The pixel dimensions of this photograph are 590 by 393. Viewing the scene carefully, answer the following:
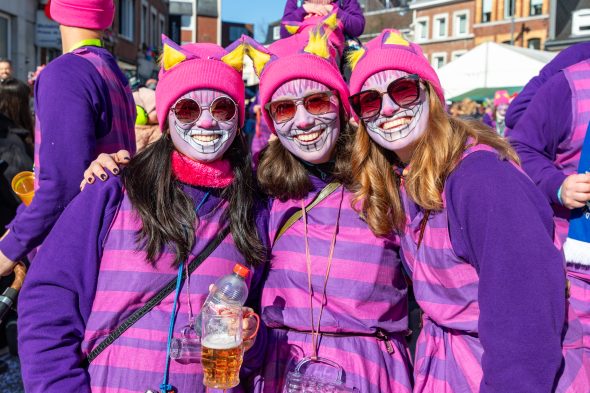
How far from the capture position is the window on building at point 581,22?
14.8 meters

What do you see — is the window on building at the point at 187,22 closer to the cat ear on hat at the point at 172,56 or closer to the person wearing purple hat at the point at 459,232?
the cat ear on hat at the point at 172,56

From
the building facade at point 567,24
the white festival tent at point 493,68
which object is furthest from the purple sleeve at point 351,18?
the white festival tent at point 493,68

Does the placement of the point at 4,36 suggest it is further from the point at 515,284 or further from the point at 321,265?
the point at 515,284

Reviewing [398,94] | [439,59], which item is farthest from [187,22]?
[398,94]

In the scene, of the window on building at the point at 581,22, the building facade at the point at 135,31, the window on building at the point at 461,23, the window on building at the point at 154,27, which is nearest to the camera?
the window on building at the point at 581,22

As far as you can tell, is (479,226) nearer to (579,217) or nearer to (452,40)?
(579,217)

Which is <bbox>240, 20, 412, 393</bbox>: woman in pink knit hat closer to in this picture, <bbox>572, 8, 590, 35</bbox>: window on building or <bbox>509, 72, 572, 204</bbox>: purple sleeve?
<bbox>509, 72, 572, 204</bbox>: purple sleeve

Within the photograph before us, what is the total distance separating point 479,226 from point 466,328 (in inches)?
15.1

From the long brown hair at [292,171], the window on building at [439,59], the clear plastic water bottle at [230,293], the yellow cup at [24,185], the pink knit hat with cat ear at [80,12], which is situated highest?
the window on building at [439,59]

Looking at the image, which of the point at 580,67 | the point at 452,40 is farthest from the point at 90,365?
the point at 452,40

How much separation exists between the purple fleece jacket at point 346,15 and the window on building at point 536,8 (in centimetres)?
3917

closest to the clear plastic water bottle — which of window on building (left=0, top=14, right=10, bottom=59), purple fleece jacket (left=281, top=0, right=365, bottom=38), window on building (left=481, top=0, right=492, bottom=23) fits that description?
purple fleece jacket (left=281, top=0, right=365, bottom=38)

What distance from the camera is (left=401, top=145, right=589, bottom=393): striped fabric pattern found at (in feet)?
6.13

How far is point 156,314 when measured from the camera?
6.69 ft
